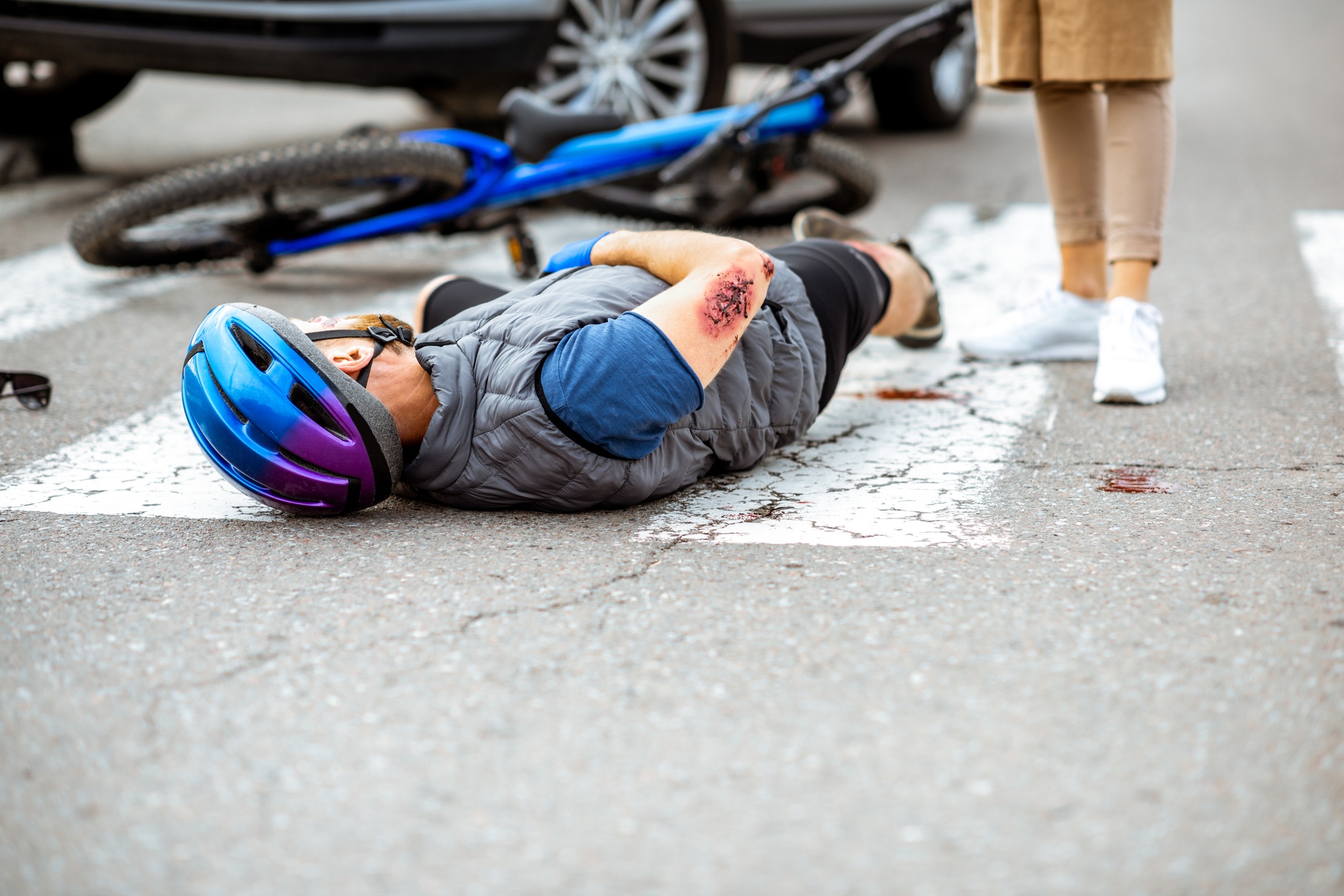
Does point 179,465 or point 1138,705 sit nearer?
point 1138,705

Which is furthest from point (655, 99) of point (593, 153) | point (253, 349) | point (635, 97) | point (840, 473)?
point (253, 349)

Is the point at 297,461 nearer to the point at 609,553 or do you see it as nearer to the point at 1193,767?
the point at 609,553

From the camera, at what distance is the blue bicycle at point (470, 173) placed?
407cm

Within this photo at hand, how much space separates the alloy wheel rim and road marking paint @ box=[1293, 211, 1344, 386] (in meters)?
2.56

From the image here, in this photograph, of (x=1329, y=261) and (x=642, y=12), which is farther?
(x=642, y=12)

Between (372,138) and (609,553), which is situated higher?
(372,138)

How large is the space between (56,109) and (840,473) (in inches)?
197

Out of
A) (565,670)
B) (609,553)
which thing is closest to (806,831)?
(565,670)

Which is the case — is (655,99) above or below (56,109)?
below

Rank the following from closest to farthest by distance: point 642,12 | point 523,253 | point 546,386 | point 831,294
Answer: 1. point 546,386
2. point 831,294
3. point 523,253
4. point 642,12

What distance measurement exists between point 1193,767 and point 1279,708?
22 centimetres

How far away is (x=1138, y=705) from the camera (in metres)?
1.76

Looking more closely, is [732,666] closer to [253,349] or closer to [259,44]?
[253,349]

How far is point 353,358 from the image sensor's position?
2432 millimetres
